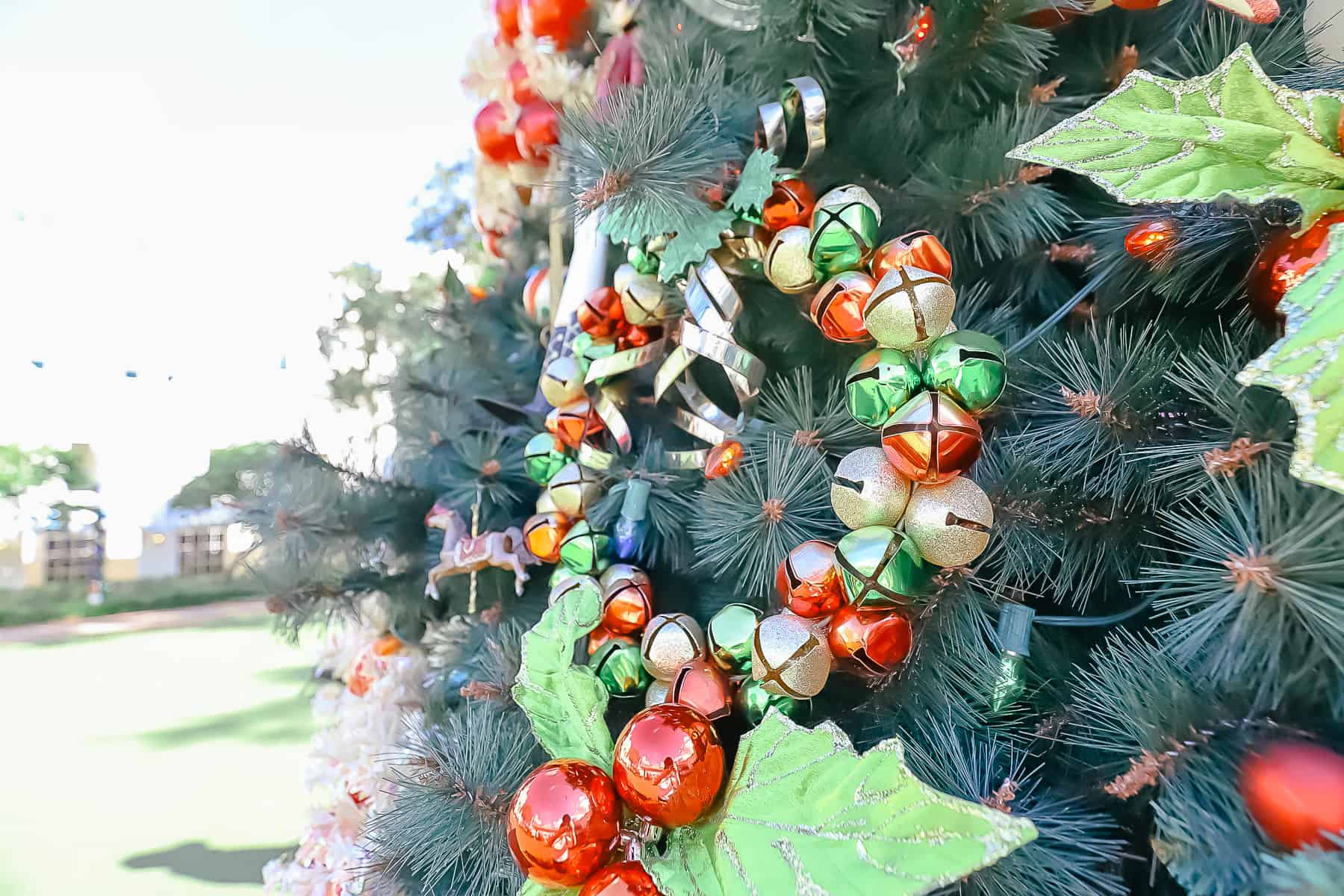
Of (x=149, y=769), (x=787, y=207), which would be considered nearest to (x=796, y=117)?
(x=787, y=207)

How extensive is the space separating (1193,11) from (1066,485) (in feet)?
0.82

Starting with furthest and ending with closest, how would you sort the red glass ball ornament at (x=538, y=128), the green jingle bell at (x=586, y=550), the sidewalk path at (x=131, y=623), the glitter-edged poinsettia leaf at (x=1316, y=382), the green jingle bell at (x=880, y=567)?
the sidewalk path at (x=131, y=623)
the red glass ball ornament at (x=538, y=128)
the green jingle bell at (x=586, y=550)
the green jingle bell at (x=880, y=567)
the glitter-edged poinsettia leaf at (x=1316, y=382)

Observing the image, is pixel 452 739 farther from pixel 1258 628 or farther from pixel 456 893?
pixel 1258 628

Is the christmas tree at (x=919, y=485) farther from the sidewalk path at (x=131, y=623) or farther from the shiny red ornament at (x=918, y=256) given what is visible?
the sidewalk path at (x=131, y=623)

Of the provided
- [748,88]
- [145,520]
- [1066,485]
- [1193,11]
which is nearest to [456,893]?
[1066,485]

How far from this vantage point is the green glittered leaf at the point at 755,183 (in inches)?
13.6

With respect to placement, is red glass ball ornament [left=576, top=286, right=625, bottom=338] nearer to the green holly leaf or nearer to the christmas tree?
the christmas tree

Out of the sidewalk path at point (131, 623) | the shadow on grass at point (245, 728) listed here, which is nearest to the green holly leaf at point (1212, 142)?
the shadow on grass at point (245, 728)

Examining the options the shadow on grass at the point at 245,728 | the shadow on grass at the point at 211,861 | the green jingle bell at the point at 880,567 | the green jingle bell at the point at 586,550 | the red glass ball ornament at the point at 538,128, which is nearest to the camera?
the green jingle bell at the point at 880,567

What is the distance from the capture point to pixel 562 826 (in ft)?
0.86

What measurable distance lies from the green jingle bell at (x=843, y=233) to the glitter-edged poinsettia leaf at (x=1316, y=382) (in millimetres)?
171

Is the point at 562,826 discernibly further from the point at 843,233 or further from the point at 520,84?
the point at 520,84

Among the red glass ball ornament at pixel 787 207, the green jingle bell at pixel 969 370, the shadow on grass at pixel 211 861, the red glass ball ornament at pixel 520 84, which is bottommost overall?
the shadow on grass at pixel 211 861

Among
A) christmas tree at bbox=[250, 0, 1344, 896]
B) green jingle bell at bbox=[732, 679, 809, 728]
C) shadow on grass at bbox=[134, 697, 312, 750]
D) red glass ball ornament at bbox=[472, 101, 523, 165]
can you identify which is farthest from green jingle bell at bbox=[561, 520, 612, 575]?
shadow on grass at bbox=[134, 697, 312, 750]
